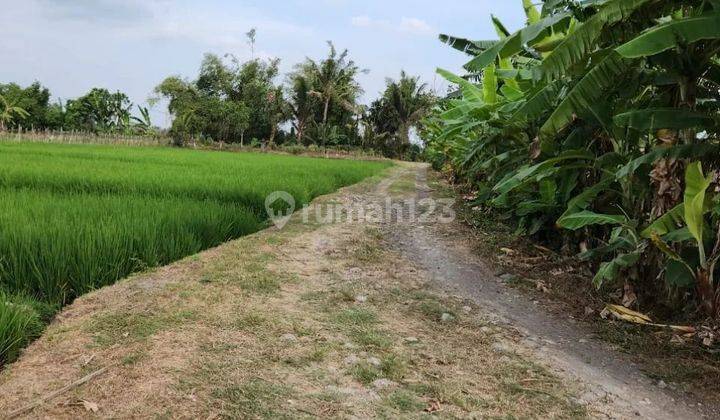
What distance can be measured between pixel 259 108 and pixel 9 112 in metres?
16.5

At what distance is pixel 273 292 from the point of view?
3078 millimetres

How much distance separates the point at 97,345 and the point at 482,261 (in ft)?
10.7

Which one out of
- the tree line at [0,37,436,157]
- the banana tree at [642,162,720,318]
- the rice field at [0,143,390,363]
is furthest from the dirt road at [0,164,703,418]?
the tree line at [0,37,436,157]

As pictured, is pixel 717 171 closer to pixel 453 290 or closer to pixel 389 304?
pixel 453 290

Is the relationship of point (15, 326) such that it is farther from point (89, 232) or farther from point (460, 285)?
point (460, 285)

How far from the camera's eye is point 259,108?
3538 centimetres

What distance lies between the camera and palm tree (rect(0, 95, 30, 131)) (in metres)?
31.5

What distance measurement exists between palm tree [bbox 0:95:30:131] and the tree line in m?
0.06

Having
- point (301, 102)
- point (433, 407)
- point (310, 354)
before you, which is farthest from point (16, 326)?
point (301, 102)

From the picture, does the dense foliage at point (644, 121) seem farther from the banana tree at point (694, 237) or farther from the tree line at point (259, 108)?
the tree line at point (259, 108)

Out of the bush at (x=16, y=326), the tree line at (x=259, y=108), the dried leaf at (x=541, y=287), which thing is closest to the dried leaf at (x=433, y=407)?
the bush at (x=16, y=326)

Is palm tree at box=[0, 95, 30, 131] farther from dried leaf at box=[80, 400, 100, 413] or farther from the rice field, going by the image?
dried leaf at box=[80, 400, 100, 413]

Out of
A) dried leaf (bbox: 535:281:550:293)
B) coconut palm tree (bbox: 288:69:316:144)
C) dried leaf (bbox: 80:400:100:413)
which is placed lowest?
dried leaf (bbox: 80:400:100:413)

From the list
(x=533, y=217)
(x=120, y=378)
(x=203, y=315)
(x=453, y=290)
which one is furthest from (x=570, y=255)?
(x=120, y=378)
